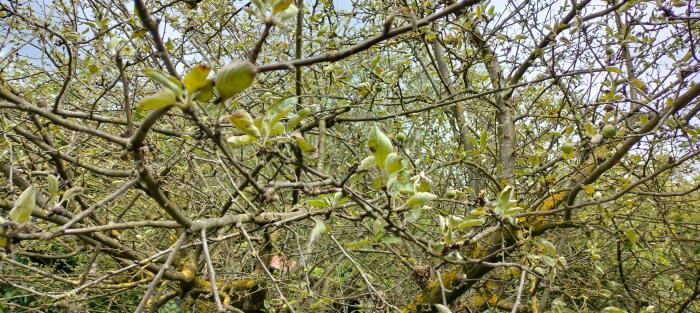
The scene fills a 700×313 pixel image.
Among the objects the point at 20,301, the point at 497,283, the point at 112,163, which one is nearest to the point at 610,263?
the point at 497,283

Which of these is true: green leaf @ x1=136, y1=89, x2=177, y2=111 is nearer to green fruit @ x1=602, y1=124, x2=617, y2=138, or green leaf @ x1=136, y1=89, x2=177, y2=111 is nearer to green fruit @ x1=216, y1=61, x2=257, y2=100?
green fruit @ x1=216, y1=61, x2=257, y2=100

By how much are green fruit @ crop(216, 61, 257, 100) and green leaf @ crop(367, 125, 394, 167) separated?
368 millimetres

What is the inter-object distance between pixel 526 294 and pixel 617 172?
47.2 inches

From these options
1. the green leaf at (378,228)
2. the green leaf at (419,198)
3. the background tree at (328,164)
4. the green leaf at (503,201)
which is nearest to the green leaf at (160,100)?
the background tree at (328,164)

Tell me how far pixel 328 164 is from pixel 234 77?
7.60ft

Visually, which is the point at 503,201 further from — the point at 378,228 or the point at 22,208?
the point at 22,208

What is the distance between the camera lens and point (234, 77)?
0.65m

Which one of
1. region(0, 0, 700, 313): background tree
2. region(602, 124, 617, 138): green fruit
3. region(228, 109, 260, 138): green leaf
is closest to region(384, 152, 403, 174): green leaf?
region(0, 0, 700, 313): background tree

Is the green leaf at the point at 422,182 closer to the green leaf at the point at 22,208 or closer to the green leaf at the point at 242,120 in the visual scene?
the green leaf at the point at 242,120

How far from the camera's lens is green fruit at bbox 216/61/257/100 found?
0.65 m

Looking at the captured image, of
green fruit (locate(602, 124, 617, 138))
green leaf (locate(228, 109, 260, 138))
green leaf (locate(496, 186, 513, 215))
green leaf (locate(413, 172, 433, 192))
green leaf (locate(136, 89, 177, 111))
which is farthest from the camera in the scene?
green fruit (locate(602, 124, 617, 138))

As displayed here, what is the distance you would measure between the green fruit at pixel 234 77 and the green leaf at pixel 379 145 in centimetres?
37

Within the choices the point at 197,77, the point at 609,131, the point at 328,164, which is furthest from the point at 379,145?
the point at 328,164

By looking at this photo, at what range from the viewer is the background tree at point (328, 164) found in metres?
1.01
